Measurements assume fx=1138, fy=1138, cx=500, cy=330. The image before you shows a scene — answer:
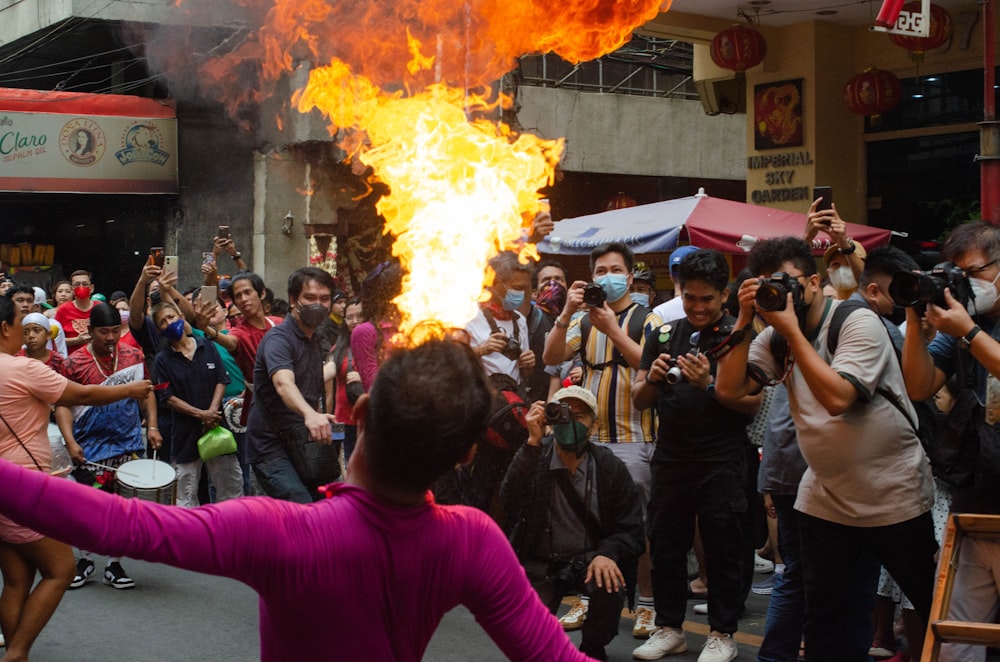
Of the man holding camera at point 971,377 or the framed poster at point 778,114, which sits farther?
the framed poster at point 778,114

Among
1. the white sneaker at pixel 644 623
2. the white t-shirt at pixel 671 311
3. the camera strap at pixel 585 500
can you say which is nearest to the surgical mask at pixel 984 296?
the camera strap at pixel 585 500

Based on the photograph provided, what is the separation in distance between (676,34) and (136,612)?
31.7 ft

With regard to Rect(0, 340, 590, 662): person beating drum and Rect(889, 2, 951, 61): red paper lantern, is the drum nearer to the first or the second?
Rect(0, 340, 590, 662): person beating drum

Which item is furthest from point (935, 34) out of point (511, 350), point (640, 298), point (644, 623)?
point (644, 623)

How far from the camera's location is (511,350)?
22.1ft

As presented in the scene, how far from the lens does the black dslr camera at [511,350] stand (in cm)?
667

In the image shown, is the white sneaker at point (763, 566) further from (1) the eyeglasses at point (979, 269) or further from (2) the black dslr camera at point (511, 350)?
(1) the eyeglasses at point (979, 269)

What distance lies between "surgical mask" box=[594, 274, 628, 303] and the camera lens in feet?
7.47

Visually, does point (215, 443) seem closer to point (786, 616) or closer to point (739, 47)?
point (786, 616)

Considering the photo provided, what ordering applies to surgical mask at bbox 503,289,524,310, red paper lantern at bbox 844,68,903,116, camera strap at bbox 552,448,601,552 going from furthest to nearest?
red paper lantern at bbox 844,68,903,116, surgical mask at bbox 503,289,524,310, camera strap at bbox 552,448,601,552

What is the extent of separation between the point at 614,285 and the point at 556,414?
1.43 meters

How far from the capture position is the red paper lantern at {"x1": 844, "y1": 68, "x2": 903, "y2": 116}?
40.8ft

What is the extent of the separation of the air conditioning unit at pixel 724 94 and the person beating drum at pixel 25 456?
11.5 m

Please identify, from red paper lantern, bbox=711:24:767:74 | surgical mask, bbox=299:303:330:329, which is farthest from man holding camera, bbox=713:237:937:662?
red paper lantern, bbox=711:24:767:74
